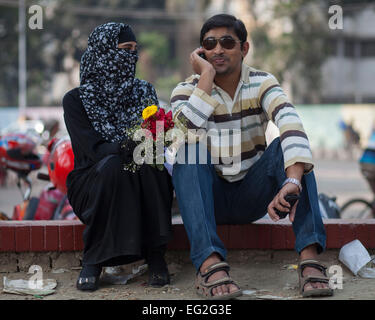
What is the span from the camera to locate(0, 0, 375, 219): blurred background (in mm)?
25125

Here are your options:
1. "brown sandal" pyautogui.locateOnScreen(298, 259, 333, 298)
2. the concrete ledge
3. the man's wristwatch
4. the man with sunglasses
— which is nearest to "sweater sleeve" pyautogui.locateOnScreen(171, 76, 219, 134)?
the man with sunglasses

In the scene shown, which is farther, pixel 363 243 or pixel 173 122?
pixel 363 243

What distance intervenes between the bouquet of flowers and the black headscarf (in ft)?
0.89

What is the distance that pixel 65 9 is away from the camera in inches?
1242

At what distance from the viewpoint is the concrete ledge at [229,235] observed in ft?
11.9

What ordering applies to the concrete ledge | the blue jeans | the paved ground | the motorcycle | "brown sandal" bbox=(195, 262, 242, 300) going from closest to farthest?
"brown sandal" bbox=(195, 262, 242, 300) < the blue jeans < the paved ground < the concrete ledge < the motorcycle

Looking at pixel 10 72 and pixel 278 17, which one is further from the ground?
pixel 278 17

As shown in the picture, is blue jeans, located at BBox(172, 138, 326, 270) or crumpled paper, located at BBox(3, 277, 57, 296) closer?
blue jeans, located at BBox(172, 138, 326, 270)

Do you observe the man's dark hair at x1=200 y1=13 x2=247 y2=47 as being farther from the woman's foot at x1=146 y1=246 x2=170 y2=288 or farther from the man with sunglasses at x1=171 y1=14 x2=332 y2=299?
the woman's foot at x1=146 y1=246 x2=170 y2=288

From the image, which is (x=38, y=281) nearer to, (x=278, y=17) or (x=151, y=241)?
(x=151, y=241)

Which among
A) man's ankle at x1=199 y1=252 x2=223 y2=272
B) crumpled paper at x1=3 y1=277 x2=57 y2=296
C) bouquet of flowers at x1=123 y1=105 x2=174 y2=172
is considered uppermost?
bouquet of flowers at x1=123 y1=105 x2=174 y2=172

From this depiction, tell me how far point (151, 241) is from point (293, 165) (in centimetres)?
90
